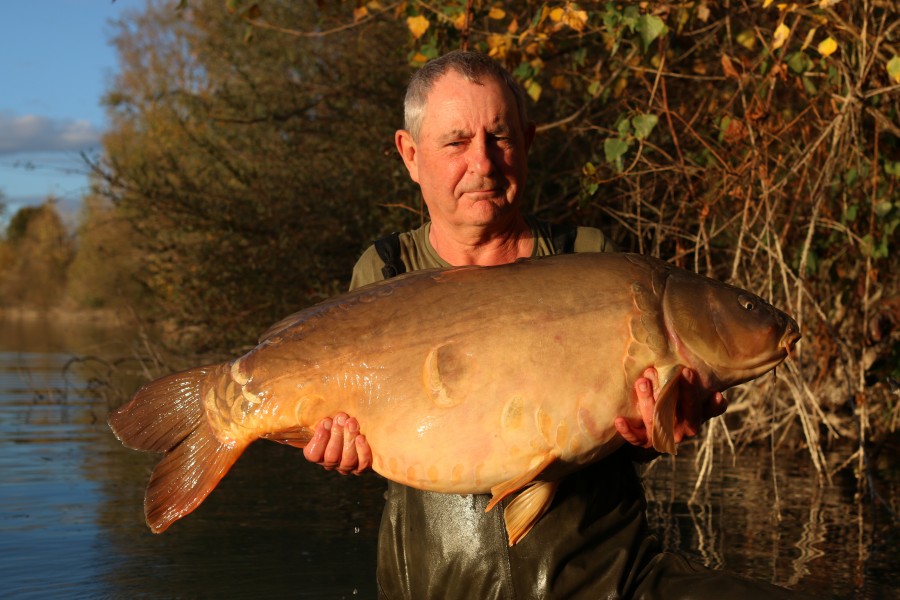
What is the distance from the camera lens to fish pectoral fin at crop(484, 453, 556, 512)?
2355 mm

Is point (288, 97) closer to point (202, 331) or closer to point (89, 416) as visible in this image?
point (202, 331)

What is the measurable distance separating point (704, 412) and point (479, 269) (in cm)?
65

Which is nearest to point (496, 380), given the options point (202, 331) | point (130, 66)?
point (202, 331)

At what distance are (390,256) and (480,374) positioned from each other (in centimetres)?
72

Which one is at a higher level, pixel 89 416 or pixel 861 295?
pixel 861 295

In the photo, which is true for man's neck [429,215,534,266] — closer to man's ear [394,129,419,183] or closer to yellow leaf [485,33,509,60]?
man's ear [394,129,419,183]

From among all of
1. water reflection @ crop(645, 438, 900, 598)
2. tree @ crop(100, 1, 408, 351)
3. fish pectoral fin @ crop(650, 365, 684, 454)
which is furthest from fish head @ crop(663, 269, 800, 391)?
tree @ crop(100, 1, 408, 351)

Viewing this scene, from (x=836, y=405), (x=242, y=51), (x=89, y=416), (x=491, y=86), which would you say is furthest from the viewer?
(x=242, y=51)

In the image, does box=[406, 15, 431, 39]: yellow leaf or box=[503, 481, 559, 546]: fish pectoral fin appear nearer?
box=[503, 481, 559, 546]: fish pectoral fin

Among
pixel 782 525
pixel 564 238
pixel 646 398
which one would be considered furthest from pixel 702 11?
pixel 646 398

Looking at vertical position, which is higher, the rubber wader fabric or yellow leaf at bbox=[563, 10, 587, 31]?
yellow leaf at bbox=[563, 10, 587, 31]

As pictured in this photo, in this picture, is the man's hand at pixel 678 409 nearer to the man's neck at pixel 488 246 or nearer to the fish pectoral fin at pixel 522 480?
the fish pectoral fin at pixel 522 480

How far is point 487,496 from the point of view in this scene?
276 centimetres

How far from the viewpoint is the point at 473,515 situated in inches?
108
